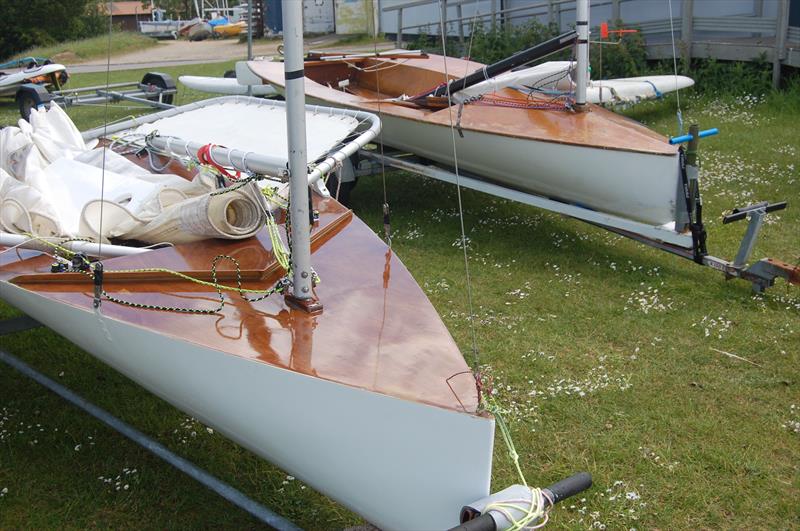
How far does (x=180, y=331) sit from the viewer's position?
2.76m

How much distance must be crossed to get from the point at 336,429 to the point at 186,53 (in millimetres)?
23392

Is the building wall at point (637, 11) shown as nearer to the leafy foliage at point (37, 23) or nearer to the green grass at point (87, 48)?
the green grass at point (87, 48)

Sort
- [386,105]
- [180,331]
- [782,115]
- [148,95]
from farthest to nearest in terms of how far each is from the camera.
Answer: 1. [148,95]
2. [782,115]
3. [386,105]
4. [180,331]

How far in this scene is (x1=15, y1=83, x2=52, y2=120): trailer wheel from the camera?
10.5m

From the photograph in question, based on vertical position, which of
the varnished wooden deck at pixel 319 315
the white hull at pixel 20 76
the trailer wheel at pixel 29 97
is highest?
the white hull at pixel 20 76

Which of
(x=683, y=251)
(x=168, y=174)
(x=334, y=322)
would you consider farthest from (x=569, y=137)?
(x=334, y=322)

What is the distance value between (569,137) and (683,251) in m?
1.02

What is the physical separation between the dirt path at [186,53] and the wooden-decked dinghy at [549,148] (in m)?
10.4

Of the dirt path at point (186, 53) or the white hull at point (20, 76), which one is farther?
the dirt path at point (186, 53)

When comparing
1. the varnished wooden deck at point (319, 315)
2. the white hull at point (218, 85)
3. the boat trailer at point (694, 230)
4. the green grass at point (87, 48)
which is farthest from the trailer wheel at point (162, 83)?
the green grass at point (87, 48)

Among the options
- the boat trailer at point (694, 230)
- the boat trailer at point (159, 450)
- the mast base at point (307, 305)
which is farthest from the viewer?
the boat trailer at point (694, 230)

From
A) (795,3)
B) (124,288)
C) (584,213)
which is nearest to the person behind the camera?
(124,288)

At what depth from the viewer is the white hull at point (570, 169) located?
193 inches

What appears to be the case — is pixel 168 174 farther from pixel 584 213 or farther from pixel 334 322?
pixel 584 213
